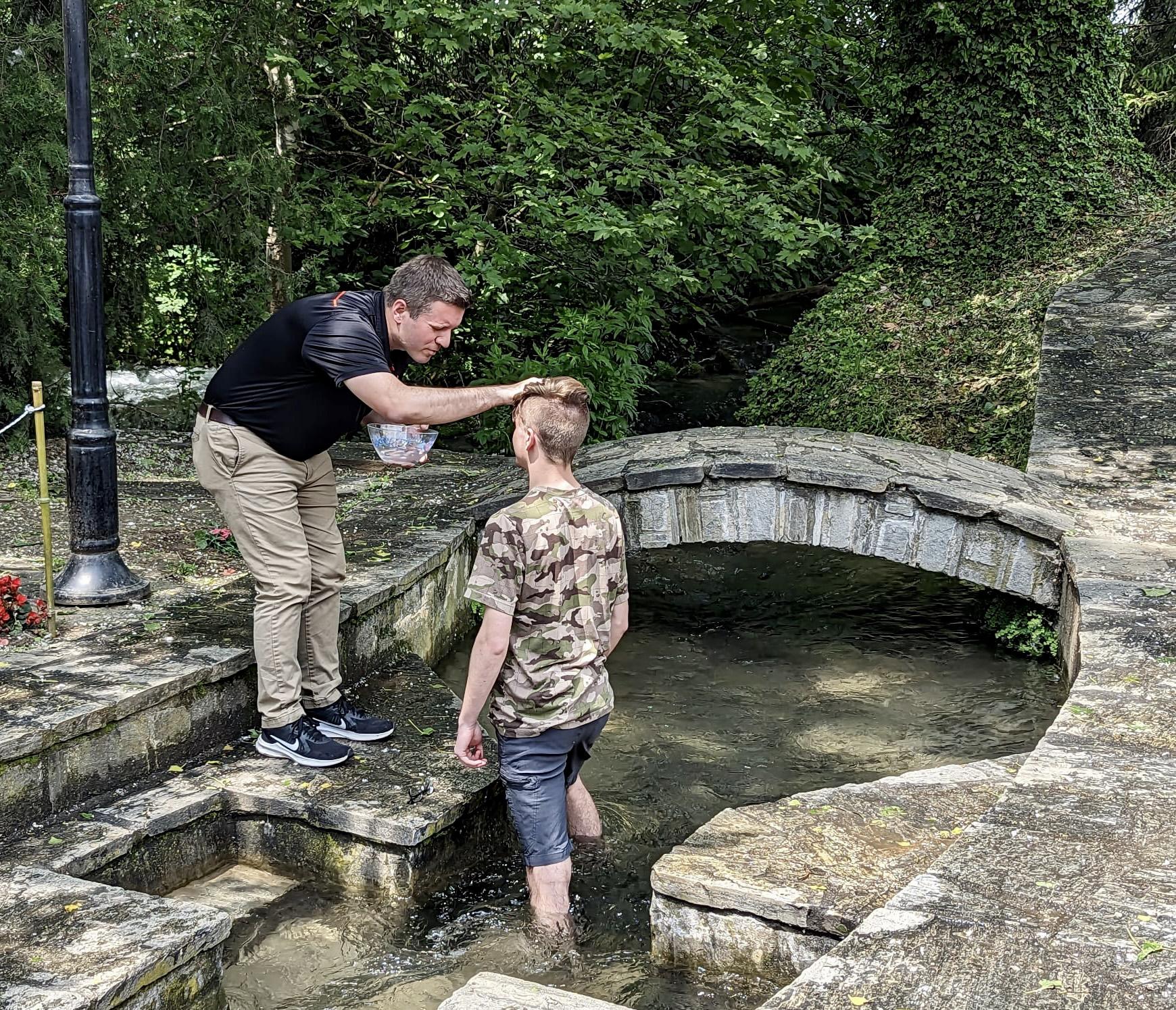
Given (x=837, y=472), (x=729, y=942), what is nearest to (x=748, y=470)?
(x=837, y=472)

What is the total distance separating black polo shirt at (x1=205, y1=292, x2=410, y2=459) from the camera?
418 cm

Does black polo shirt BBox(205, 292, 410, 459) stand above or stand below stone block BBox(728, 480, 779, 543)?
above

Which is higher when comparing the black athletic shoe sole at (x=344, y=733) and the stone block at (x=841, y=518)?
the stone block at (x=841, y=518)

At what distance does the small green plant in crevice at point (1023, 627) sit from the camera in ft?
23.8

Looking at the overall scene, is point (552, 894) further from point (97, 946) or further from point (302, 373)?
point (302, 373)

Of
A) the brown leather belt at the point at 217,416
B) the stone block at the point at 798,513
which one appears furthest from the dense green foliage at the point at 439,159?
the brown leather belt at the point at 217,416

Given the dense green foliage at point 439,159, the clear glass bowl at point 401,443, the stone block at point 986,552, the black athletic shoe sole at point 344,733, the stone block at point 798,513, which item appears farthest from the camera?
the dense green foliage at point 439,159

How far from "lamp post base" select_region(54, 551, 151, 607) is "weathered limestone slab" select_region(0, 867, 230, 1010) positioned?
175cm

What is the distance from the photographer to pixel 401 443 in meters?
5.53

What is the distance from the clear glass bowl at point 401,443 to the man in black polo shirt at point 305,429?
631 millimetres

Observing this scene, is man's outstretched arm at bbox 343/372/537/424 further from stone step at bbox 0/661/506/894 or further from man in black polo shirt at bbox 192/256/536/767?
stone step at bbox 0/661/506/894

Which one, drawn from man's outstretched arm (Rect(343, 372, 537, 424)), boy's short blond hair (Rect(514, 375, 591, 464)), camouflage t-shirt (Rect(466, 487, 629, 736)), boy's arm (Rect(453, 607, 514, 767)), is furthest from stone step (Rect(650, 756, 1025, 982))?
man's outstretched arm (Rect(343, 372, 537, 424))

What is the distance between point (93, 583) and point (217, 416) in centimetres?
127

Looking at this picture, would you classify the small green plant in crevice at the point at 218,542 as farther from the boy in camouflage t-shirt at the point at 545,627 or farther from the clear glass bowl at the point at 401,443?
the boy in camouflage t-shirt at the point at 545,627
